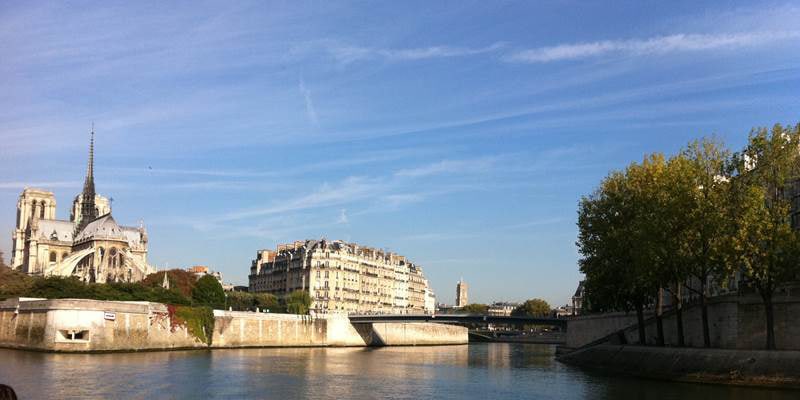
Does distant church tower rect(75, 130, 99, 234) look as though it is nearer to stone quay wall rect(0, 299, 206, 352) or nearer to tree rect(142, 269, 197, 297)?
tree rect(142, 269, 197, 297)

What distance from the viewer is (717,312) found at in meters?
55.2

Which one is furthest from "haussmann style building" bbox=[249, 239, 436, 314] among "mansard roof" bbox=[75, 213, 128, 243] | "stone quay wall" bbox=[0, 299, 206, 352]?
"stone quay wall" bbox=[0, 299, 206, 352]

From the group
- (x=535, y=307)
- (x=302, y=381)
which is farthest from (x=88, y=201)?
(x=302, y=381)

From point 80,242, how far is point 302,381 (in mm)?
107913

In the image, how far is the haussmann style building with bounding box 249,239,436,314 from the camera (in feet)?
470

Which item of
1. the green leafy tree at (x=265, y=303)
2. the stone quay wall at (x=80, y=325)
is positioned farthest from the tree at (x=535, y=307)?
the stone quay wall at (x=80, y=325)

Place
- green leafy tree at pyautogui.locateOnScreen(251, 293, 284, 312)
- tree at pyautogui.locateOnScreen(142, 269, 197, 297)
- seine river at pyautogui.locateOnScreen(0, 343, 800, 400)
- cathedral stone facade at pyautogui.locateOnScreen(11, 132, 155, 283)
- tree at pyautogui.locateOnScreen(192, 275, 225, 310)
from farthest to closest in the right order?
cathedral stone facade at pyautogui.locateOnScreen(11, 132, 155, 283) → green leafy tree at pyautogui.locateOnScreen(251, 293, 284, 312) → tree at pyautogui.locateOnScreen(142, 269, 197, 297) → tree at pyautogui.locateOnScreen(192, 275, 225, 310) → seine river at pyautogui.locateOnScreen(0, 343, 800, 400)

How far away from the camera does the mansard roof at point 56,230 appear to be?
525 ft

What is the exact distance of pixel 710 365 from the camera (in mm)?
46938

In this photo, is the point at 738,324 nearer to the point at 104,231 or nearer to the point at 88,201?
the point at 104,231

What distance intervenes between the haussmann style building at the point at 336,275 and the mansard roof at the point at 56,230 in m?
37.3

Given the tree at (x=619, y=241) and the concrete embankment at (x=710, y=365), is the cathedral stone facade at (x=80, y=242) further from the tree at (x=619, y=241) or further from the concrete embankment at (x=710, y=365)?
the concrete embankment at (x=710, y=365)

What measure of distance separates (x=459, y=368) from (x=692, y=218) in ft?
74.4

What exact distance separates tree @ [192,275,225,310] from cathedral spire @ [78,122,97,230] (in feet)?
236
